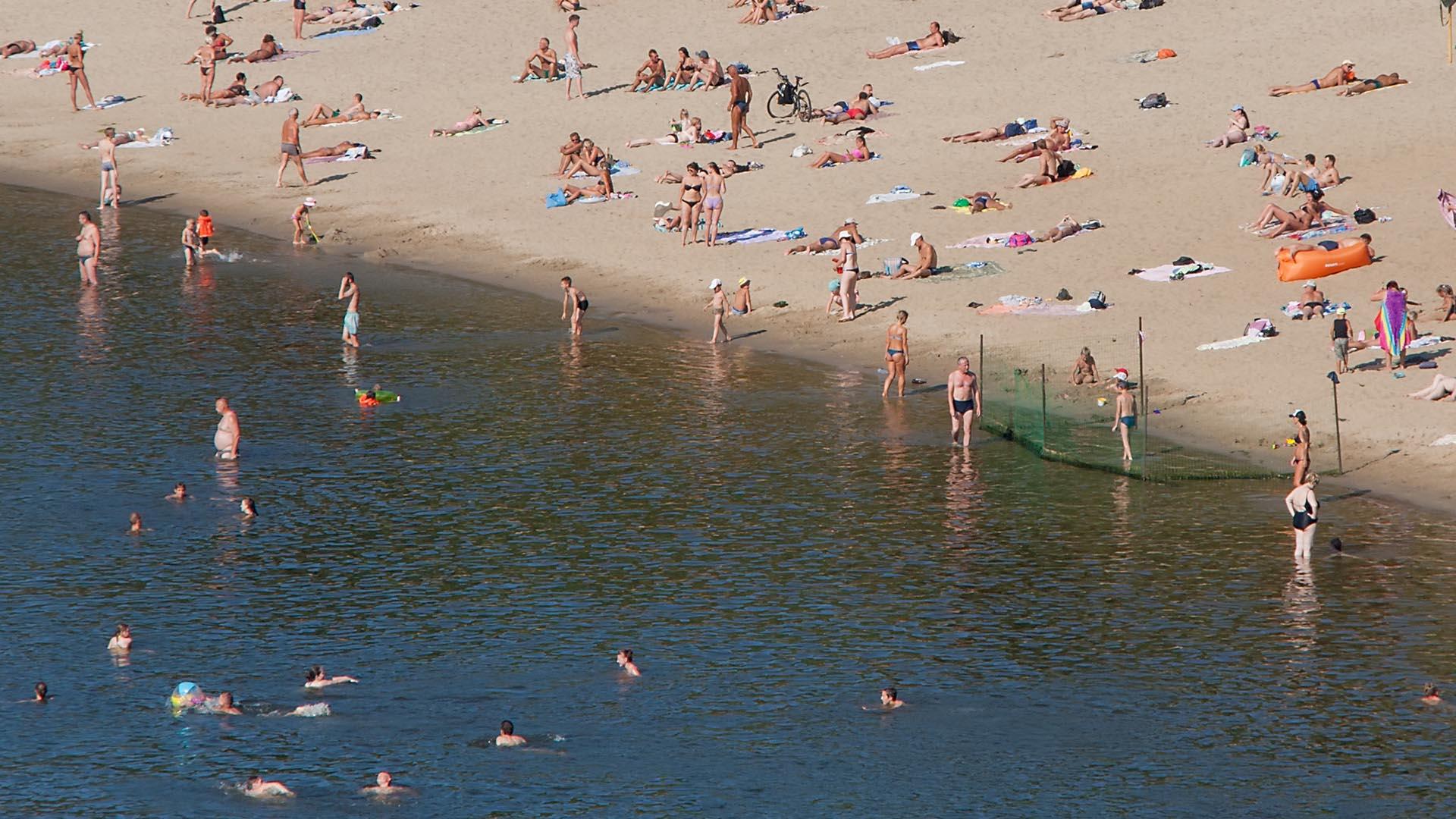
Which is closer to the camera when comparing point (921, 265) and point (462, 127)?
point (921, 265)

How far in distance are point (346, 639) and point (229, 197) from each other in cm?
3428

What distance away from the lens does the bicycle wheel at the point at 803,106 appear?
5706 centimetres

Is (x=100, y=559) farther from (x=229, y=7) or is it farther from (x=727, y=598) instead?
(x=229, y=7)

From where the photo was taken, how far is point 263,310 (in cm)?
4600

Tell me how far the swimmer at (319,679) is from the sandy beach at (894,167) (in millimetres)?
17871

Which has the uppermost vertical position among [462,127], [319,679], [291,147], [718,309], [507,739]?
[462,127]

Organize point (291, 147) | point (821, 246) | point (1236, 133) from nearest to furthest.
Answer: point (821, 246) < point (1236, 133) < point (291, 147)

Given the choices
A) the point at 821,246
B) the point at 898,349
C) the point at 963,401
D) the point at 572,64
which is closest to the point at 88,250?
the point at 821,246

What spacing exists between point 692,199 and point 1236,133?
15.2m

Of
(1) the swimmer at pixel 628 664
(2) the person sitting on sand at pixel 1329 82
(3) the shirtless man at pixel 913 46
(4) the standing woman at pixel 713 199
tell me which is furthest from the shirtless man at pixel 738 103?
(1) the swimmer at pixel 628 664

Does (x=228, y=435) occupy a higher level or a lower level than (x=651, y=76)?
lower

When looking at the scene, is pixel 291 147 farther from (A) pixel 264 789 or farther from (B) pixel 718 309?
(A) pixel 264 789

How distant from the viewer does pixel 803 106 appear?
57.3 meters

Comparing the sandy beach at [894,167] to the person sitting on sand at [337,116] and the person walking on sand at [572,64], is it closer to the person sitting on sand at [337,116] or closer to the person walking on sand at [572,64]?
the person sitting on sand at [337,116]
